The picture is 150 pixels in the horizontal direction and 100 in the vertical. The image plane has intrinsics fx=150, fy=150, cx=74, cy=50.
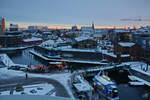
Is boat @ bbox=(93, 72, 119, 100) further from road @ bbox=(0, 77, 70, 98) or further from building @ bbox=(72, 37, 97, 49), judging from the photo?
building @ bbox=(72, 37, 97, 49)

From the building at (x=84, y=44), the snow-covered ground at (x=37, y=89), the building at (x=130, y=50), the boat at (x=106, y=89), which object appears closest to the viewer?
the snow-covered ground at (x=37, y=89)

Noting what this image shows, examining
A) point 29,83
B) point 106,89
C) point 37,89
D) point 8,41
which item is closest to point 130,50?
point 106,89

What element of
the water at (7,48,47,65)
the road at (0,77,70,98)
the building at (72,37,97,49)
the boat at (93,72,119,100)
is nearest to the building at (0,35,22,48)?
the water at (7,48,47,65)

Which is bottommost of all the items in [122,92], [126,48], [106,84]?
[122,92]

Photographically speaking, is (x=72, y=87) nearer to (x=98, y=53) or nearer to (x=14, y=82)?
(x=14, y=82)

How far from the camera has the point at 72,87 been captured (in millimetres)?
6539

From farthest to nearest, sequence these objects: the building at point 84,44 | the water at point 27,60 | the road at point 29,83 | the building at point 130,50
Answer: the building at point 84,44, the water at point 27,60, the building at point 130,50, the road at point 29,83

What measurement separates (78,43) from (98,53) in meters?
2.88

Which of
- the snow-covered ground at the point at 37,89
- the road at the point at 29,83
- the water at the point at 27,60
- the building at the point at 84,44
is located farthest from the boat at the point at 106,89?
the building at the point at 84,44

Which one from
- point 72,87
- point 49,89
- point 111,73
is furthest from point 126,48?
point 49,89

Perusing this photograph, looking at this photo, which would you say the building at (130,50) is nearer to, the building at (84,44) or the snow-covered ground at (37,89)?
the building at (84,44)

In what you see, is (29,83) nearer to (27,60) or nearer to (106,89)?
(106,89)

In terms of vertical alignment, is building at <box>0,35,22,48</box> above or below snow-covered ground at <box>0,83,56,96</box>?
above

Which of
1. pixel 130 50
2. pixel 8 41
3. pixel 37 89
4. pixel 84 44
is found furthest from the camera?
pixel 8 41
